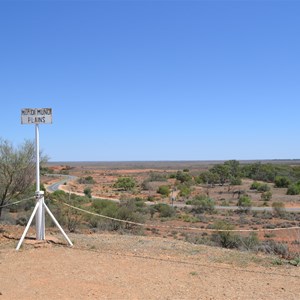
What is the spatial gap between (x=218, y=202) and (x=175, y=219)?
18.3 metres

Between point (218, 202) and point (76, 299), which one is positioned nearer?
point (76, 299)

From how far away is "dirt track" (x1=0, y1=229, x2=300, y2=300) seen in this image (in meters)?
7.11

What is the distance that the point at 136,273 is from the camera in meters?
8.34

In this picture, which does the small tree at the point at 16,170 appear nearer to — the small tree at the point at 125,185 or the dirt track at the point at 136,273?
the dirt track at the point at 136,273

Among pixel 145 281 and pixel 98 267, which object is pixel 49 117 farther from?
pixel 145 281

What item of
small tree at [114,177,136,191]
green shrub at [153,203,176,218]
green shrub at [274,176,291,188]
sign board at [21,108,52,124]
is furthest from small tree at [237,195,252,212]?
sign board at [21,108,52,124]

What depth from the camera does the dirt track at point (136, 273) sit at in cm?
711

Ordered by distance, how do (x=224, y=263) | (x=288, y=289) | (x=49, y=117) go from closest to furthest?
(x=288, y=289) < (x=224, y=263) < (x=49, y=117)

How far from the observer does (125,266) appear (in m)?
8.89

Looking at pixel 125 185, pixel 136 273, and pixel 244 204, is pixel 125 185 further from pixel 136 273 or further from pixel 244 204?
pixel 136 273

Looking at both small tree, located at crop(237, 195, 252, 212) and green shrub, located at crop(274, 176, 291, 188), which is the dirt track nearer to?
small tree, located at crop(237, 195, 252, 212)

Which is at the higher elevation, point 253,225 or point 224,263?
point 224,263

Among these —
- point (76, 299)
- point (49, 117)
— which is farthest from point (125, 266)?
point (49, 117)

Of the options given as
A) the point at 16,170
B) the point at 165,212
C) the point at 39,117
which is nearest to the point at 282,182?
the point at 165,212
